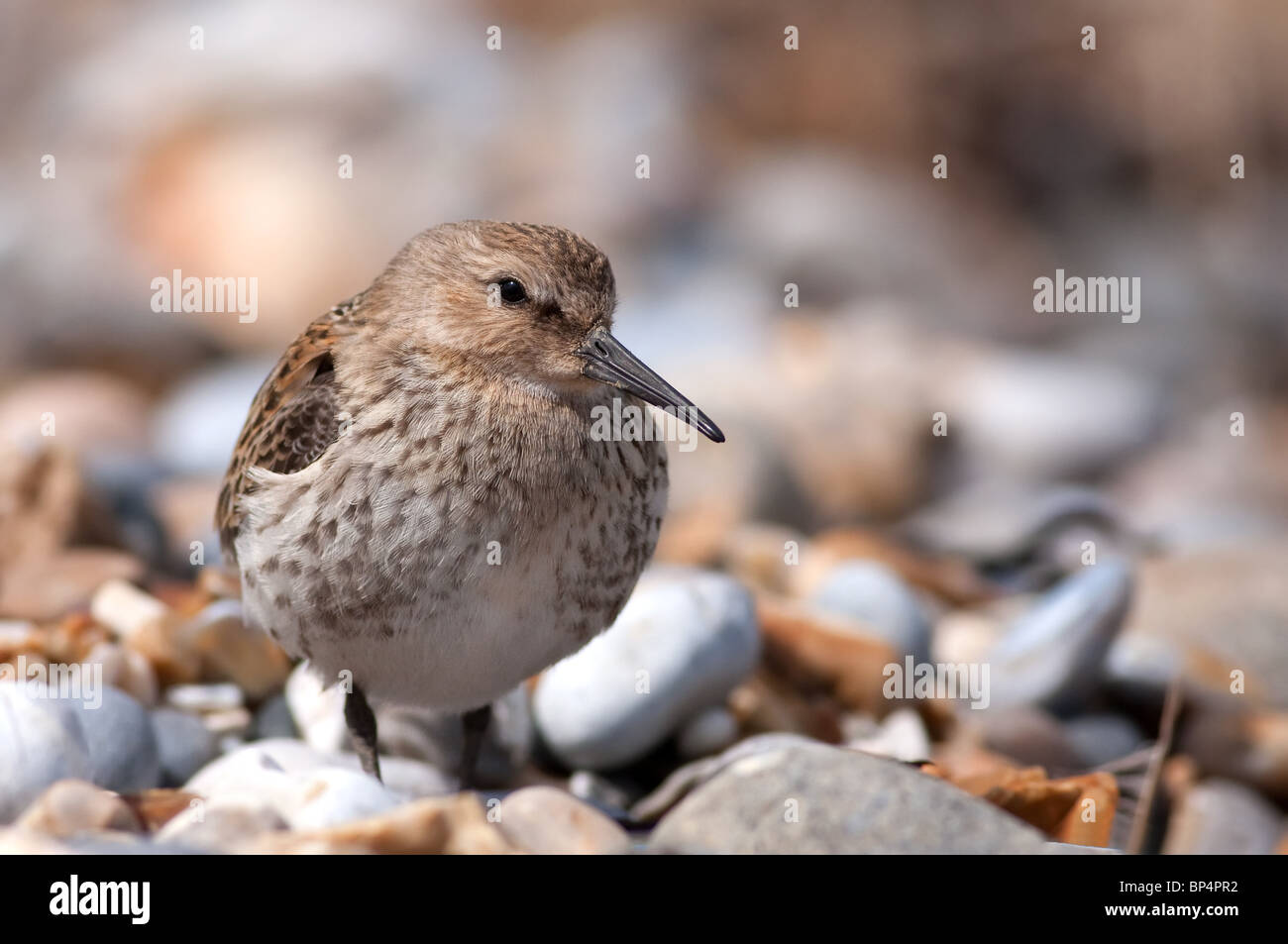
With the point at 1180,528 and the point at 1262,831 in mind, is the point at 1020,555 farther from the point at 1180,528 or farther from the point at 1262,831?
the point at 1262,831

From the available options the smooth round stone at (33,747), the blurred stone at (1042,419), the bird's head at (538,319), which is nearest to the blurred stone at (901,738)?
the bird's head at (538,319)

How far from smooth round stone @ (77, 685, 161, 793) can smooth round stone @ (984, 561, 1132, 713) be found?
10.7 feet

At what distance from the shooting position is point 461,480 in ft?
12.7

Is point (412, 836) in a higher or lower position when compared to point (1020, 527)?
lower

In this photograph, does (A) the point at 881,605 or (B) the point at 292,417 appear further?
(A) the point at 881,605

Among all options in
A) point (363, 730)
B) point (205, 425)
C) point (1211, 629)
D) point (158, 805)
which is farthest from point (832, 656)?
point (205, 425)

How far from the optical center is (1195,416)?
1112 cm

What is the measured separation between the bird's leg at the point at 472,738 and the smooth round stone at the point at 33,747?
1.16 metres

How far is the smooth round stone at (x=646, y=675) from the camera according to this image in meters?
4.98

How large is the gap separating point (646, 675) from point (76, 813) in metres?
2.02

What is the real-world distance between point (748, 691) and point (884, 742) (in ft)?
1.77

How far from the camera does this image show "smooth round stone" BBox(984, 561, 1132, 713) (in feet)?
19.0

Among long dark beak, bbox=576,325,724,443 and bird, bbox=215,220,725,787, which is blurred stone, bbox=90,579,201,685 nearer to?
bird, bbox=215,220,725,787

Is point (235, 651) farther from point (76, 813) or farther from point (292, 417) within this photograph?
point (76, 813)
